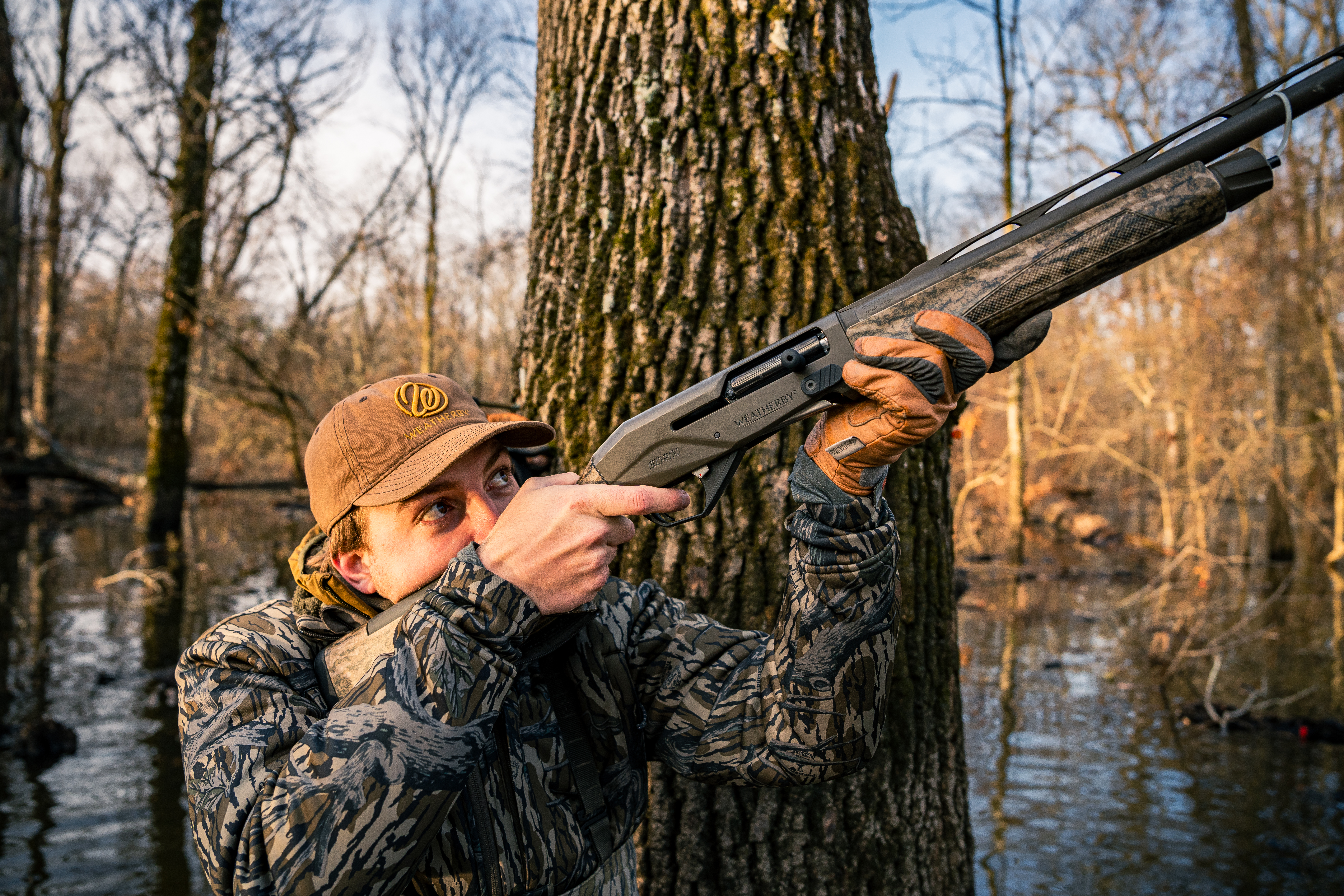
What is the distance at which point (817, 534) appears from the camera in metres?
1.86

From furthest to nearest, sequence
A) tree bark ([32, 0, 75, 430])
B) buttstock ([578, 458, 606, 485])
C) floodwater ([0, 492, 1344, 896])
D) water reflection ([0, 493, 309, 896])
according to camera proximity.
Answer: tree bark ([32, 0, 75, 430]) → floodwater ([0, 492, 1344, 896]) → water reflection ([0, 493, 309, 896]) → buttstock ([578, 458, 606, 485])

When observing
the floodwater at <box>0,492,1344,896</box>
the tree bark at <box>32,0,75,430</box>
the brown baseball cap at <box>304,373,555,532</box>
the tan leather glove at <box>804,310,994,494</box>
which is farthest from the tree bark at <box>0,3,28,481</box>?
the tan leather glove at <box>804,310,994,494</box>

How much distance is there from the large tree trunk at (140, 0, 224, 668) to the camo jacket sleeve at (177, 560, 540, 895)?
1544 cm

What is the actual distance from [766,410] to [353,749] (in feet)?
4.08

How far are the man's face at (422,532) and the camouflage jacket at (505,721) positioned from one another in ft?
0.58

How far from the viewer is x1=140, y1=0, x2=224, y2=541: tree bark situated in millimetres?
14766

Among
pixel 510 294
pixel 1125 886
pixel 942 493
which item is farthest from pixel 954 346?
pixel 510 294

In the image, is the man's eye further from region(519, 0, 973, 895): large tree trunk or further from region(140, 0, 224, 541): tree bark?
region(140, 0, 224, 541): tree bark

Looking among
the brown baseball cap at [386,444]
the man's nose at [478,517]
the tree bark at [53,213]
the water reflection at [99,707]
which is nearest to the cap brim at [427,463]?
the brown baseball cap at [386,444]

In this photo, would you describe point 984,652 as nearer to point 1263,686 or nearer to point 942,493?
point 1263,686

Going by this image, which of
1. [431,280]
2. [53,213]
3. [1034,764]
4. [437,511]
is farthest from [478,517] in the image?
[53,213]

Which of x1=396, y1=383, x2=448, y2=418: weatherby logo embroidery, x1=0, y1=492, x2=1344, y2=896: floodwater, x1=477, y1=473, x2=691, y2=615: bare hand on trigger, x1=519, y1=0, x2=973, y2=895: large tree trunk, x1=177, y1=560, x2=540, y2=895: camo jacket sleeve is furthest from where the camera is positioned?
x1=0, y1=492, x2=1344, y2=896: floodwater

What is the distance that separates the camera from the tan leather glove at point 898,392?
74.5 inches

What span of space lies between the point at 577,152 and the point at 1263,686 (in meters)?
7.99
